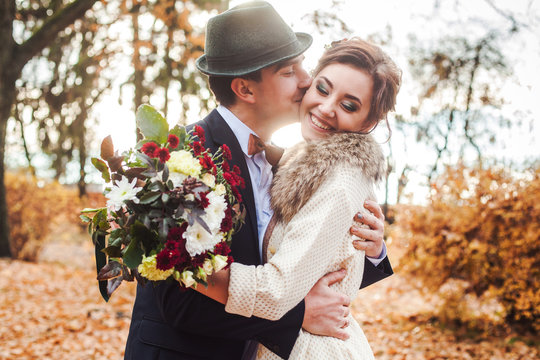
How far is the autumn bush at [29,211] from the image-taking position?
1069 cm

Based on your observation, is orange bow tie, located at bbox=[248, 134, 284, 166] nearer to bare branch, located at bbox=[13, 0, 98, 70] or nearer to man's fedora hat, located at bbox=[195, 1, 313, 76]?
man's fedora hat, located at bbox=[195, 1, 313, 76]

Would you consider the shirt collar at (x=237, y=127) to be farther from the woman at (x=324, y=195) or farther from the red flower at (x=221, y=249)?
the red flower at (x=221, y=249)

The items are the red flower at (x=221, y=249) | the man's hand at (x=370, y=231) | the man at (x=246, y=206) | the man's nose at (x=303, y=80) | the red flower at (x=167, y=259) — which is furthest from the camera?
the man's nose at (x=303, y=80)

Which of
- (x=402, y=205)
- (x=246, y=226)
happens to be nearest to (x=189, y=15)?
(x=402, y=205)

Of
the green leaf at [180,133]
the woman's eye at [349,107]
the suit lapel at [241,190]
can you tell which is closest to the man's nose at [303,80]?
the woman's eye at [349,107]

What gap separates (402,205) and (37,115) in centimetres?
1481

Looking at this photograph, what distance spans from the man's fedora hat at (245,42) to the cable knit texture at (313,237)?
475mm

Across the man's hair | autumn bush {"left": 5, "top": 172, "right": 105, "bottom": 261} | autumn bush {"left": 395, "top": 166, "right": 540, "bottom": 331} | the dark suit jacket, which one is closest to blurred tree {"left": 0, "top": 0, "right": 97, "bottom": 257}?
autumn bush {"left": 5, "top": 172, "right": 105, "bottom": 261}

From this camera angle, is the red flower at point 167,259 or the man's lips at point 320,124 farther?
the man's lips at point 320,124

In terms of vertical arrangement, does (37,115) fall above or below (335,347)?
below

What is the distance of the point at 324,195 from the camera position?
1.84 metres

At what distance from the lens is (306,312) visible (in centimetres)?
186

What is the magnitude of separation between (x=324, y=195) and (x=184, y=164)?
0.64m

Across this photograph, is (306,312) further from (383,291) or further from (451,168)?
(383,291)
